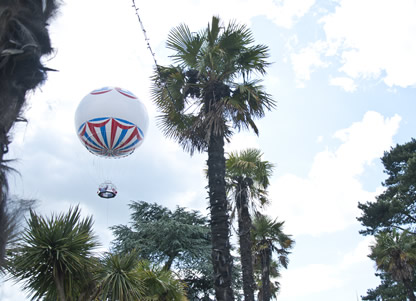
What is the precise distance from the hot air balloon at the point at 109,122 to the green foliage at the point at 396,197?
2349cm

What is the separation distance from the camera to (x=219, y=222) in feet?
30.7

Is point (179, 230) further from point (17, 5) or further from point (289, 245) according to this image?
point (17, 5)

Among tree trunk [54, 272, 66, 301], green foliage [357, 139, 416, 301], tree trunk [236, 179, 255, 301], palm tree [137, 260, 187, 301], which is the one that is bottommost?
tree trunk [54, 272, 66, 301]

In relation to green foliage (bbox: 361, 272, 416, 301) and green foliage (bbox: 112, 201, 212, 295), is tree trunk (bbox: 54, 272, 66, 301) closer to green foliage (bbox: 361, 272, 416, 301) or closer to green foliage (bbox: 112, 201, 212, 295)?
green foliage (bbox: 112, 201, 212, 295)

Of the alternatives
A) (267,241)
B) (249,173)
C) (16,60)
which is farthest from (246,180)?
(16,60)

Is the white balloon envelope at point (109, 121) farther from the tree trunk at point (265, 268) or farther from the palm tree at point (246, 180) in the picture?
the tree trunk at point (265, 268)

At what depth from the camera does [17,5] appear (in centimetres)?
300

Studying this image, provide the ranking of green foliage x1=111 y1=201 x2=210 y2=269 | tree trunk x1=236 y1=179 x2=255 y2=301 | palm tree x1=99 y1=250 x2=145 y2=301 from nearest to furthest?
palm tree x1=99 y1=250 x2=145 y2=301, tree trunk x1=236 y1=179 x2=255 y2=301, green foliage x1=111 y1=201 x2=210 y2=269

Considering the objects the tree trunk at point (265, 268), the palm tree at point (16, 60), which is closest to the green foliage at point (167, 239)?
the tree trunk at point (265, 268)

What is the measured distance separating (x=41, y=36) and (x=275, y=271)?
3009cm

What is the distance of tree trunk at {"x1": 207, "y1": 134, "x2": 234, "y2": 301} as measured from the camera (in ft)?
28.4

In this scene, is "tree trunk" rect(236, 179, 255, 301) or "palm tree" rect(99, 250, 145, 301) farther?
"tree trunk" rect(236, 179, 255, 301)

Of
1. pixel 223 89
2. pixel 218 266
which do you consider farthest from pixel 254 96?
pixel 218 266

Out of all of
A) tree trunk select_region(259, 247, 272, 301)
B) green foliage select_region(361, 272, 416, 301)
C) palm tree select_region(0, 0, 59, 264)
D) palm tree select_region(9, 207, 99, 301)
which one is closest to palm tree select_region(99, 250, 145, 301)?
palm tree select_region(9, 207, 99, 301)
